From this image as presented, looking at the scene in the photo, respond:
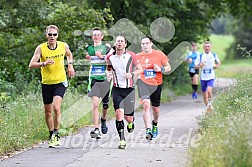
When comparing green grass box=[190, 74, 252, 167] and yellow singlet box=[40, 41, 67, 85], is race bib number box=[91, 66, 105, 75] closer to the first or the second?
yellow singlet box=[40, 41, 67, 85]

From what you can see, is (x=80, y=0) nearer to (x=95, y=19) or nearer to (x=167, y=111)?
(x=95, y=19)

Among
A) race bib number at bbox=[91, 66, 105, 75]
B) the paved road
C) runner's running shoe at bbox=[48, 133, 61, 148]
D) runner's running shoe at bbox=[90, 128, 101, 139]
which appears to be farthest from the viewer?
race bib number at bbox=[91, 66, 105, 75]

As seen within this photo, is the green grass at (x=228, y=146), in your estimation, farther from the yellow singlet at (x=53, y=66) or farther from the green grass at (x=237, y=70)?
the green grass at (x=237, y=70)

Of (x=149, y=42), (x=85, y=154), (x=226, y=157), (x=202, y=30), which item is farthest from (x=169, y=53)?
(x=226, y=157)

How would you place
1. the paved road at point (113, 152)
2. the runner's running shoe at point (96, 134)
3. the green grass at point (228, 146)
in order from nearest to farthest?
1. the green grass at point (228, 146)
2. the paved road at point (113, 152)
3. the runner's running shoe at point (96, 134)

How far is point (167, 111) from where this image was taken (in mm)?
21516

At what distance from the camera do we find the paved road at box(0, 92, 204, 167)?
10188mm

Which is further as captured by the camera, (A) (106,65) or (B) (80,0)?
(B) (80,0)

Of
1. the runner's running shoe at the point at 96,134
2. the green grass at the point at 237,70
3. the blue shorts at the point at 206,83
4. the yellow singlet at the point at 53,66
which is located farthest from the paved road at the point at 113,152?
the blue shorts at the point at 206,83

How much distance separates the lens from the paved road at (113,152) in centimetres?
1019

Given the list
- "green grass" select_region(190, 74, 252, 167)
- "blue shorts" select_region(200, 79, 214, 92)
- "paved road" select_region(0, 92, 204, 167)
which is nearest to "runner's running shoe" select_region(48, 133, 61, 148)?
"paved road" select_region(0, 92, 204, 167)

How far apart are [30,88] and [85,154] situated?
8673mm

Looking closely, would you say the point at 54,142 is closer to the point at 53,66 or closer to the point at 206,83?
the point at 53,66

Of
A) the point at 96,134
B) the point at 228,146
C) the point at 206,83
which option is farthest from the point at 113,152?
the point at 206,83
